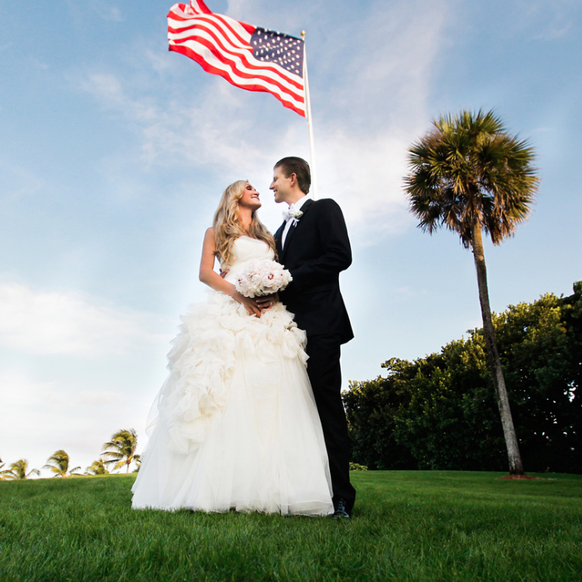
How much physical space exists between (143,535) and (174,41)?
8.07 metres

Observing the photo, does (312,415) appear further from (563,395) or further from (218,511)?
(563,395)

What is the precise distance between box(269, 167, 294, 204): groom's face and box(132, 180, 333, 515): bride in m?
0.92

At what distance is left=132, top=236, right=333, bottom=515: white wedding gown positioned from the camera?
3.12 metres

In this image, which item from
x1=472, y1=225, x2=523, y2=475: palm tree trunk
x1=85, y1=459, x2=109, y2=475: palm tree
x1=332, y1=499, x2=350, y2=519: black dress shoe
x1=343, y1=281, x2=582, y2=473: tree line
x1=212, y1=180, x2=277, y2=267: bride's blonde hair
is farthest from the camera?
x1=85, y1=459, x2=109, y2=475: palm tree

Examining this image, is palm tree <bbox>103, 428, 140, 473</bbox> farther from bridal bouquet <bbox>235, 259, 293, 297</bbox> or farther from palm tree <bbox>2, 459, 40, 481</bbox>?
bridal bouquet <bbox>235, 259, 293, 297</bbox>

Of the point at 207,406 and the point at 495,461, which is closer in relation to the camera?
the point at 207,406

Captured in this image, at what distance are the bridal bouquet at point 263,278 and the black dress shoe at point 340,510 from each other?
162cm

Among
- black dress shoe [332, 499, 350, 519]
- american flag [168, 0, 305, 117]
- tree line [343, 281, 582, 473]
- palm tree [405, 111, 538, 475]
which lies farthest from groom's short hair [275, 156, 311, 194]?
tree line [343, 281, 582, 473]

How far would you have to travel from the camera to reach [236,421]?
3322mm

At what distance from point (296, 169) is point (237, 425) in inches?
91.2

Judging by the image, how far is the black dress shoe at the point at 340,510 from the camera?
3112 millimetres

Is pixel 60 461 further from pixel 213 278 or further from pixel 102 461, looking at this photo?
pixel 213 278

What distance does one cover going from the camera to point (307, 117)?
7.74 m

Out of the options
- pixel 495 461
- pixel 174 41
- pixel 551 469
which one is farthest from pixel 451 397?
pixel 174 41
